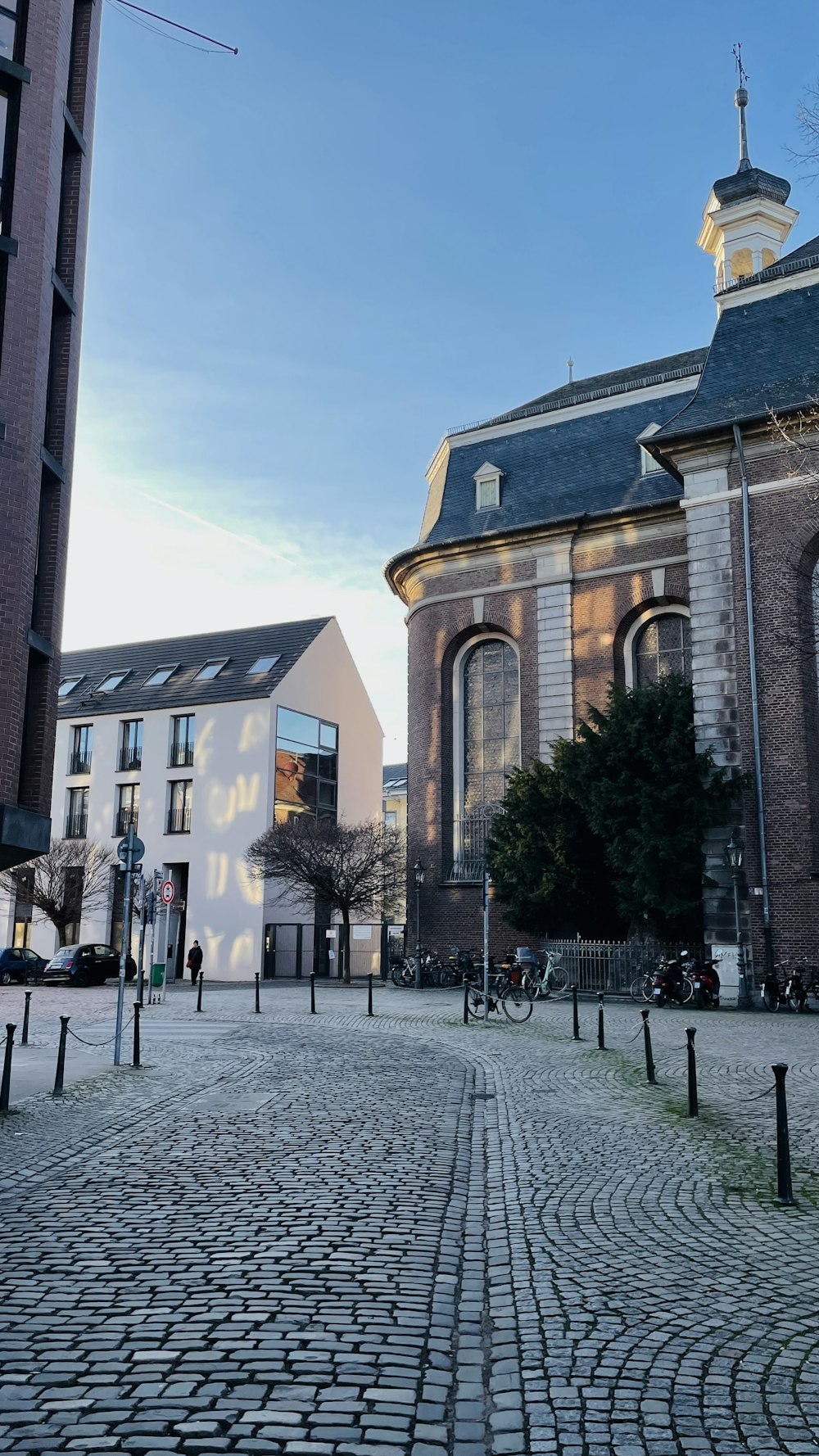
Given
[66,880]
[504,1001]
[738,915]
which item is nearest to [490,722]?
[738,915]

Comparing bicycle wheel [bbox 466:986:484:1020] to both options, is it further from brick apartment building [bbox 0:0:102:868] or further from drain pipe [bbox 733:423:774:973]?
brick apartment building [bbox 0:0:102:868]

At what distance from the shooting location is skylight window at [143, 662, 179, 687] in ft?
157

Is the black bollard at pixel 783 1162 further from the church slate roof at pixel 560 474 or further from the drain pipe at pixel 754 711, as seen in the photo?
the church slate roof at pixel 560 474

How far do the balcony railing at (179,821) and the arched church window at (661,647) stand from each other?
19.7 meters

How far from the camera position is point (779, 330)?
26.7m

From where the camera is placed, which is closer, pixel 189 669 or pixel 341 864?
pixel 341 864

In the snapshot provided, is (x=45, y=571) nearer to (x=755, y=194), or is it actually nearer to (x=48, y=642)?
(x=48, y=642)

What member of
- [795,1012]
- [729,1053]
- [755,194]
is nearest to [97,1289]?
[729,1053]

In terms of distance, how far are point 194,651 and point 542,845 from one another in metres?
24.5

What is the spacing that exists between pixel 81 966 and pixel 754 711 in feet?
72.4

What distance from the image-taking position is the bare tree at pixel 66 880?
4266cm

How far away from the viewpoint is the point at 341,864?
35719 millimetres

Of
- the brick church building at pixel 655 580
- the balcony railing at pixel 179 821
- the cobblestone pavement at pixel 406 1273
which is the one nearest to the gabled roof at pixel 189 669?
the balcony railing at pixel 179 821

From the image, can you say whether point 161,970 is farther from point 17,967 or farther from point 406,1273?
point 406,1273
